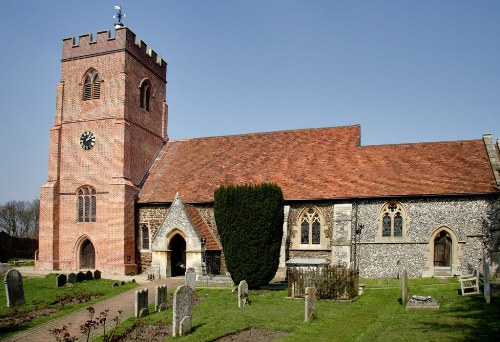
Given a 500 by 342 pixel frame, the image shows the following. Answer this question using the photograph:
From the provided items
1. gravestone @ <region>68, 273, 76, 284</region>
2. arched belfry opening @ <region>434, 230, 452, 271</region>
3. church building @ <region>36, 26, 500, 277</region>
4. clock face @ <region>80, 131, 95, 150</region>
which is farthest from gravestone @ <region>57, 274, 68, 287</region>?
arched belfry opening @ <region>434, 230, 452, 271</region>

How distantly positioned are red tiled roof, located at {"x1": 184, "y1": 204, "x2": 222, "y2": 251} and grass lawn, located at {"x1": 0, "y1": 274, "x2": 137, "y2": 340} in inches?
174

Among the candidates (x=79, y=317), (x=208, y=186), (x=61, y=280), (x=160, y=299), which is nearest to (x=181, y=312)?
(x=160, y=299)

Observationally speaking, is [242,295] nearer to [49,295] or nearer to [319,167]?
[49,295]

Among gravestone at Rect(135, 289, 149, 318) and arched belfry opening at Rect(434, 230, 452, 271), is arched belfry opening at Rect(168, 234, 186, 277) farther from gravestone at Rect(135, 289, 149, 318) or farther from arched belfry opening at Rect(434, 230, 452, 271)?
arched belfry opening at Rect(434, 230, 452, 271)

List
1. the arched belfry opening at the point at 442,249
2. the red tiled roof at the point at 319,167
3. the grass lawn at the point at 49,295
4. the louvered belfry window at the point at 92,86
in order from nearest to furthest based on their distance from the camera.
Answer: the grass lawn at the point at 49,295, the arched belfry opening at the point at 442,249, the red tiled roof at the point at 319,167, the louvered belfry window at the point at 92,86

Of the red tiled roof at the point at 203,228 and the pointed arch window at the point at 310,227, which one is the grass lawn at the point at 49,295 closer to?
the red tiled roof at the point at 203,228

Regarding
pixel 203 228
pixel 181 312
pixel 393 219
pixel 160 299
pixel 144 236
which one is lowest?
pixel 160 299

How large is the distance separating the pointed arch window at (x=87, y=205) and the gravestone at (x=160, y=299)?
42.0ft

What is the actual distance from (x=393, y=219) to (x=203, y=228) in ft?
32.4

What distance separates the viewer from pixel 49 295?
2039 cm

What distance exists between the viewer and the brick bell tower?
93.6ft

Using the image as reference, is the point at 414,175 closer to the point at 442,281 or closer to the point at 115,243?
the point at 442,281

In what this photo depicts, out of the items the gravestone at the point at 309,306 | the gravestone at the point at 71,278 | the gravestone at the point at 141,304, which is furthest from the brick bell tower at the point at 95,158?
the gravestone at the point at 309,306

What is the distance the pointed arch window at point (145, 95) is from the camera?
31919mm
